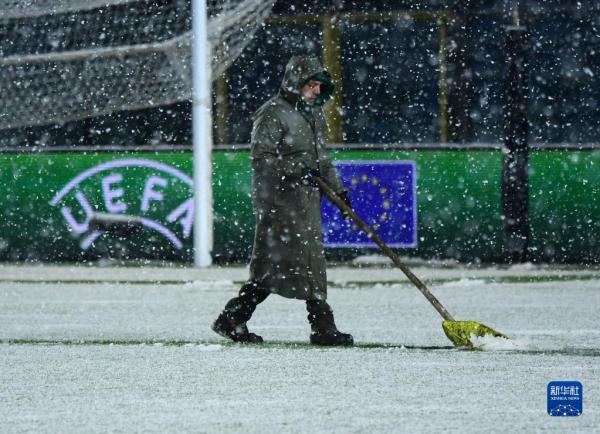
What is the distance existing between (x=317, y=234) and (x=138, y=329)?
201cm

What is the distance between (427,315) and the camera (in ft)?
40.6

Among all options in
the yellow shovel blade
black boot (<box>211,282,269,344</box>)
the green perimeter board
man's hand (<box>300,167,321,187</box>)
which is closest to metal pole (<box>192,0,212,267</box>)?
the green perimeter board

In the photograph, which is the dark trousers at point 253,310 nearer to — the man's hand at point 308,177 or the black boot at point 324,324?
the black boot at point 324,324

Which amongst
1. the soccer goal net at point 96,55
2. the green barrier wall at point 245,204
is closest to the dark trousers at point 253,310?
the green barrier wall at point 245,204

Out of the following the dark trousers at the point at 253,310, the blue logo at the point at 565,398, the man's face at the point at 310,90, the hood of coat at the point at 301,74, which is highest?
the hood of coat at the point at 301,74

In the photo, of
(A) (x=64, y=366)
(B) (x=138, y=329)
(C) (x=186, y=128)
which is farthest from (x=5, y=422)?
(C) (x=186, y=128)

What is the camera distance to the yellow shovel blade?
389 inches

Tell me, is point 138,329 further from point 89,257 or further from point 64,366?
point 89,257

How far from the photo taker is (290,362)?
9.40m

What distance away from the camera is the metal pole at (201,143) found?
17.2 metres

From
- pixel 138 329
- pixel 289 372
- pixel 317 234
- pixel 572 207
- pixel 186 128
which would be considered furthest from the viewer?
pixel 186 128

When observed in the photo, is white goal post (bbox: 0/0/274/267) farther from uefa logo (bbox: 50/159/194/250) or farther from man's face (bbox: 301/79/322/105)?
man's face (bbox: 301/79/322/105)

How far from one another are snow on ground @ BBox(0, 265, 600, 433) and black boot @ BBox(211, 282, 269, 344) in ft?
0.34

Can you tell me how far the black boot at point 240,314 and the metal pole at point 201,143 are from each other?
7002 mm
